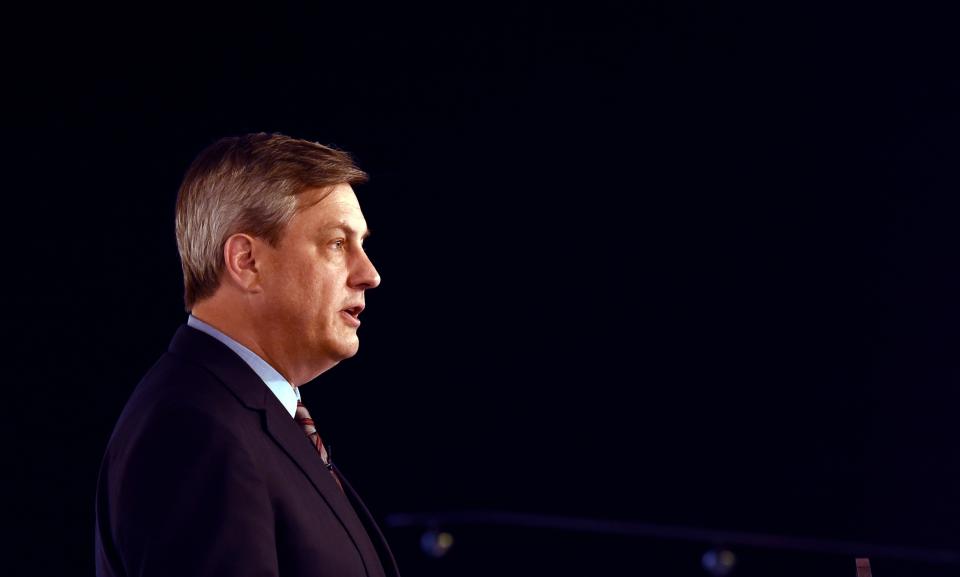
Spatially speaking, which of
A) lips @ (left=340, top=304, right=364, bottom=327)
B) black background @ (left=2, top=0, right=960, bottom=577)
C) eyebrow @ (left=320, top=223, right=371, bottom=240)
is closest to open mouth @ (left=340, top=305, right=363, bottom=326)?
lips @ (left=340, top=304, right=364, bottom=327)

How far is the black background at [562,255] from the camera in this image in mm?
3104

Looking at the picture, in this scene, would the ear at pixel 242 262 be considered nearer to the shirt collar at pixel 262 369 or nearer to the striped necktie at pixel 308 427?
the shirt collar at pixel 262 369

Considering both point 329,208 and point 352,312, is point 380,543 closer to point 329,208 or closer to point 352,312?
point 352,312

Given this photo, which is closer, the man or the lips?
the man

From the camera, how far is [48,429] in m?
3.01

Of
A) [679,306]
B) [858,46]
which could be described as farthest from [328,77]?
[858,46]

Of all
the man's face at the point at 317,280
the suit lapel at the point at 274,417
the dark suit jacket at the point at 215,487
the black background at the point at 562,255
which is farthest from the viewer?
the black background at the point at 562,255

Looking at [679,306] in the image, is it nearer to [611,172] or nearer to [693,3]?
[611,172]

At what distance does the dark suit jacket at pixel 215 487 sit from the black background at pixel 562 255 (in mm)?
1784

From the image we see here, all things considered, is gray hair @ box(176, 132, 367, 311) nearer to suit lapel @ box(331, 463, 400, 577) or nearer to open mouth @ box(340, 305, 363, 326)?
open mouth @ box(340, 305, 363, 326)

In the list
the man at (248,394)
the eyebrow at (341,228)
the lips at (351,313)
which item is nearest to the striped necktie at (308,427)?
the man at (248,394)

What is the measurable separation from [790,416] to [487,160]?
1.39 m

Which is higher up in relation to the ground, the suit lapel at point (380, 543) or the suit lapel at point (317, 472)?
the suit lapel at point (317, 472)

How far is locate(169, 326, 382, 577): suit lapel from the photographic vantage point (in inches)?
54.2
